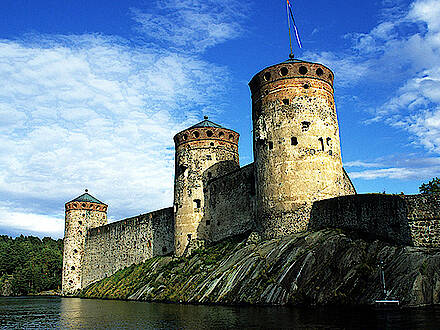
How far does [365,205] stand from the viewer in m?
21.9

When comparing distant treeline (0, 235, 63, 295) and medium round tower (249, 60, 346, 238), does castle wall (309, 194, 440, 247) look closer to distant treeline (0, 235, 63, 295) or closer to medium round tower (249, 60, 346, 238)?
medium round tower (249, 60, 346, 238)

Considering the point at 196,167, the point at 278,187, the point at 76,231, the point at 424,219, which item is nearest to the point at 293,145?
the point at 278,187

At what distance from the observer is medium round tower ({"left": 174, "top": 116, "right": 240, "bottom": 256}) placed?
3575cm

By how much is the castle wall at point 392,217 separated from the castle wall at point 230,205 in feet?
28.5

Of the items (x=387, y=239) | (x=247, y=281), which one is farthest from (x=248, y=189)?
(x=387, y=239)

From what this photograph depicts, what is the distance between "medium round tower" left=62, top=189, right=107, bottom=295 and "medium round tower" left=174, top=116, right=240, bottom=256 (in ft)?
77.2

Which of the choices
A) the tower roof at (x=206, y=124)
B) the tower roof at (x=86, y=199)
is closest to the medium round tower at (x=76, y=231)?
the tower roof at (x=86, y=199)

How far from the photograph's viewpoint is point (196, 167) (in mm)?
36594

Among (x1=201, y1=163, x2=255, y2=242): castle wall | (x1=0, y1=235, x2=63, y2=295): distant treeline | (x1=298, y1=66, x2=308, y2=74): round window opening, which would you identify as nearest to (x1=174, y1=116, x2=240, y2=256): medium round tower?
(x1=201, y1=163, x2=255, y2=242): castle wall

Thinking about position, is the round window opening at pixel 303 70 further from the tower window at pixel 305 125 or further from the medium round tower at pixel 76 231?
the medium round tower at pixel 76 231

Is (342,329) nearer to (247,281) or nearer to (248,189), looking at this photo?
(247,281)

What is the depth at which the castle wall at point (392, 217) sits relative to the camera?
766 inches

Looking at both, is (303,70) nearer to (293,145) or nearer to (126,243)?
(293,145)

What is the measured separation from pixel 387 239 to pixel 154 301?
17.0 meters
